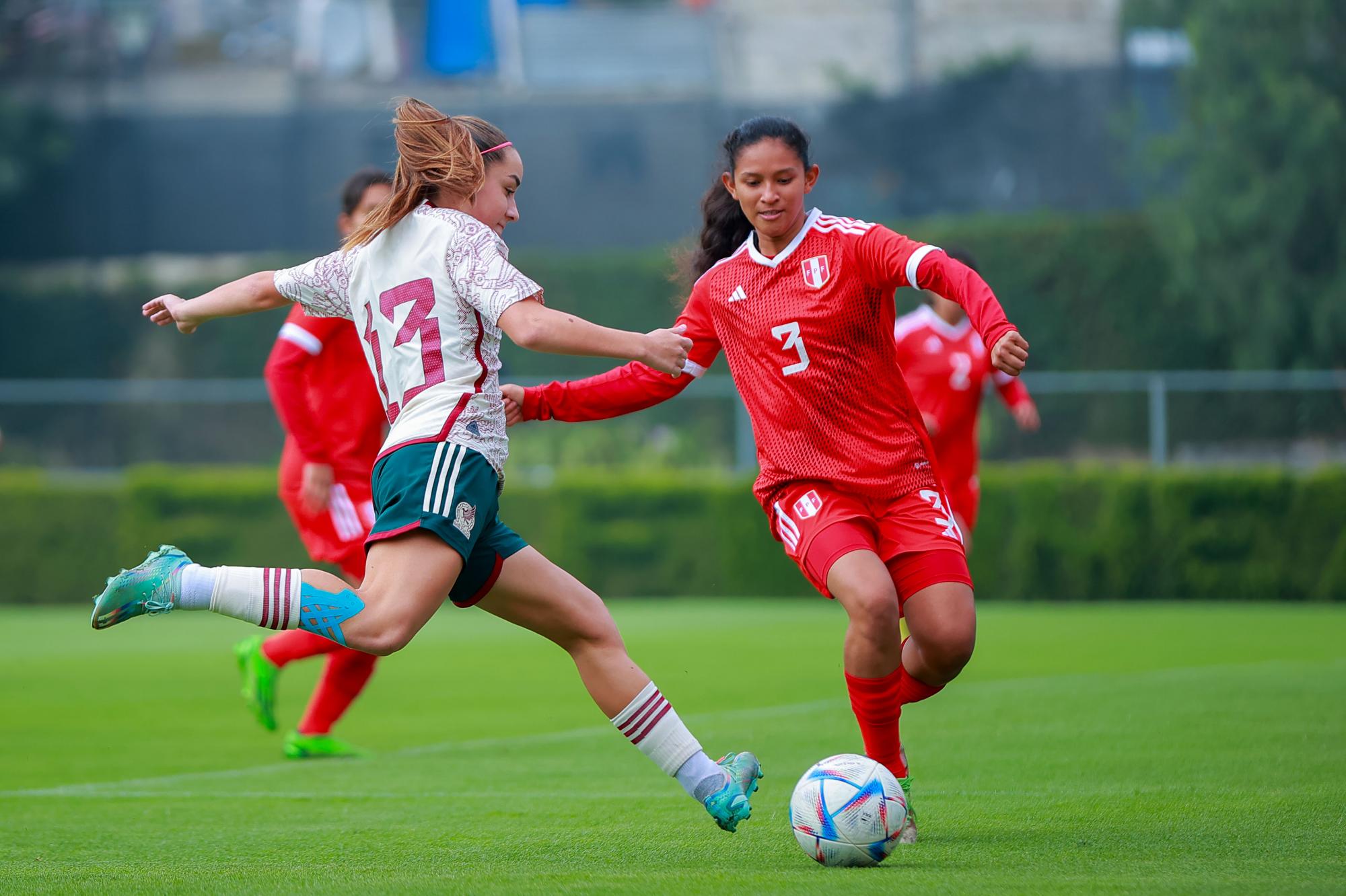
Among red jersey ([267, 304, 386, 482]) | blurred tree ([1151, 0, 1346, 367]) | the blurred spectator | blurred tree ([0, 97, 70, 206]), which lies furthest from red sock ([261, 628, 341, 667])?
the blurred spectator

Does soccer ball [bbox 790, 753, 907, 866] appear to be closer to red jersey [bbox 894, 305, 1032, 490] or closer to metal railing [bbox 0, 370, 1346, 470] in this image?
red jersey [bbox 894, 305, 1032, 490]

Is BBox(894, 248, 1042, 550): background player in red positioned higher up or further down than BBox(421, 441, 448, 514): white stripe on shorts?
further down

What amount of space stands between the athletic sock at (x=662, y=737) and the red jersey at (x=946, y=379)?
5.17m

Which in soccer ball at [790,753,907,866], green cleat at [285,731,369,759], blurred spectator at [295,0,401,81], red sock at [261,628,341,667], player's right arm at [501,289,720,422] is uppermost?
blurred spectator at [295,0,401,81]

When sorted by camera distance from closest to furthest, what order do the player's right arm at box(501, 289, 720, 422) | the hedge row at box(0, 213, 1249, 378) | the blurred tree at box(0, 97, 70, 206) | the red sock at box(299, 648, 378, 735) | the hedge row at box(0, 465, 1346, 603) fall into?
the player's right arm at box(501, 289, 720, 422) → the red sock at box(299, 648, 378, 735) → the hedge row at box(0, 465, 1346, 603) → the hedge row at box(0, 213, 1249, 378) → the blurred tree at box(0, 97, 70, 206)

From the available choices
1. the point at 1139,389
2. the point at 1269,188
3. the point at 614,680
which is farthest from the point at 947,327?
the point at 1269,188

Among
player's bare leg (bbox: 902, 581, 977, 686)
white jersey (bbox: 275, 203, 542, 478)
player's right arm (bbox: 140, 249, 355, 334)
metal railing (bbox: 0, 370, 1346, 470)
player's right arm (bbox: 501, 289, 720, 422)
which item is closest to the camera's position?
white jersey (bbox: 275, 203, 542, 478)

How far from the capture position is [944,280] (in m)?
4.76

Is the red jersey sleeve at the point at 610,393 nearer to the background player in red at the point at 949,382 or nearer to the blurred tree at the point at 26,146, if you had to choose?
the background player in red at the point at 949,382

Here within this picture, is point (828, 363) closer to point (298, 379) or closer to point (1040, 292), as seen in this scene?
point (298, 379)

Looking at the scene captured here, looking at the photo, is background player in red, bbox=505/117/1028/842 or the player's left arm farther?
background player in red, bbox=505/117/1028/842

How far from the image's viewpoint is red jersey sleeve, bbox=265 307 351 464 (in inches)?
286

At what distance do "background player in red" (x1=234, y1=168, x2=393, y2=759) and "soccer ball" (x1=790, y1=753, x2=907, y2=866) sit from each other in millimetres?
2936

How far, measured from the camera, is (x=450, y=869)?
14.6 ft
